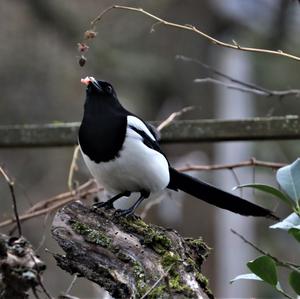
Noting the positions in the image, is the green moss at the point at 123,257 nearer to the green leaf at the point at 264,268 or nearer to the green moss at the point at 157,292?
the green moss at the point at 157,292

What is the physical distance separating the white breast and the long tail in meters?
0.24

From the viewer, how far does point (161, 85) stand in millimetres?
7168

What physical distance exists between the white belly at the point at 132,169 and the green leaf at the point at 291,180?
2.45 ft

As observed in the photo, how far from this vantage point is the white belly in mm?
2438

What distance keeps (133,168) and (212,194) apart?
393mm

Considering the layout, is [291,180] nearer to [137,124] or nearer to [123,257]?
[123,257]

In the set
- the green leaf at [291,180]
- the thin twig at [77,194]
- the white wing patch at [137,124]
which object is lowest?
the thin twig at [77,194]

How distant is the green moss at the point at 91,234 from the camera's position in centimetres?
172

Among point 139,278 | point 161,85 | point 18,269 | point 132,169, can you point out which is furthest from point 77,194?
point 161,85

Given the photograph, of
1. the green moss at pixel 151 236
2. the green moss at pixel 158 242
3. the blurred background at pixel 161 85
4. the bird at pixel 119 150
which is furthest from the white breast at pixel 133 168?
the blurred background at pixel 161 85

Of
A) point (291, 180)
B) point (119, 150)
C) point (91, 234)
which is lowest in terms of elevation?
point (91, 234)

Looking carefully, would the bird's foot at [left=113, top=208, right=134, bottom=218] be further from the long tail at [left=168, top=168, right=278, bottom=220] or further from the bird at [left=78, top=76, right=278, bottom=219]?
the long tail at [left=168, top=168, right=278, bottom=220]

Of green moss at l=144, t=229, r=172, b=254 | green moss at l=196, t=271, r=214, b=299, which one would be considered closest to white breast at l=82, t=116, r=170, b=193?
green moss at l=144, t=229, r=172, b=254

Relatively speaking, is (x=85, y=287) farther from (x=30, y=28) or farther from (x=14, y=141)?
(x=14, y=141)
